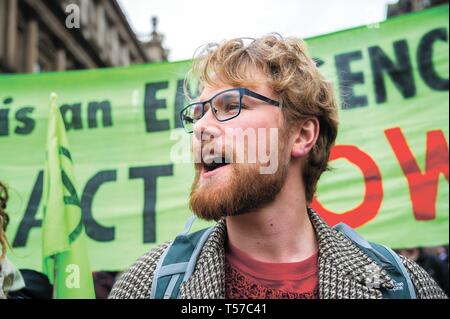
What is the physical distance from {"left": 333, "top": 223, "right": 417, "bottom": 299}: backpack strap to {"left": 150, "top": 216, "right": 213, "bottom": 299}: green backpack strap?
0.56m

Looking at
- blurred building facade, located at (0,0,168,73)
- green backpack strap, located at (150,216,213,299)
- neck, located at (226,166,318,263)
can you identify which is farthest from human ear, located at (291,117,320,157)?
blurred building facade, located at (0,0,168,73)

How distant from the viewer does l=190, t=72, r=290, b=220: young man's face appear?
140cm

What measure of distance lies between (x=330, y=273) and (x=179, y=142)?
1722 millimetres

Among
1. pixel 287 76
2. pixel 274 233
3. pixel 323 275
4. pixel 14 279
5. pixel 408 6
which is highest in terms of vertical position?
pixel 408 6

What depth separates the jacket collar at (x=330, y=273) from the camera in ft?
4.33

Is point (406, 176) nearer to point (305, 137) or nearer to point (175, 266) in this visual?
point (305, 137)

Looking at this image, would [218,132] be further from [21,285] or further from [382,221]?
[382,221]

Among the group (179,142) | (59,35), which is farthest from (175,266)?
(59,35)

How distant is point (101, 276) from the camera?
2986 millimetres

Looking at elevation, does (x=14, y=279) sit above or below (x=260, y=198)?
below

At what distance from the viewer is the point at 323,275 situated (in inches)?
55.1

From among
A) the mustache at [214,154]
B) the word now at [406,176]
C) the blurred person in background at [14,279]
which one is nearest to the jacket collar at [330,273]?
the mustache at [214,154]
